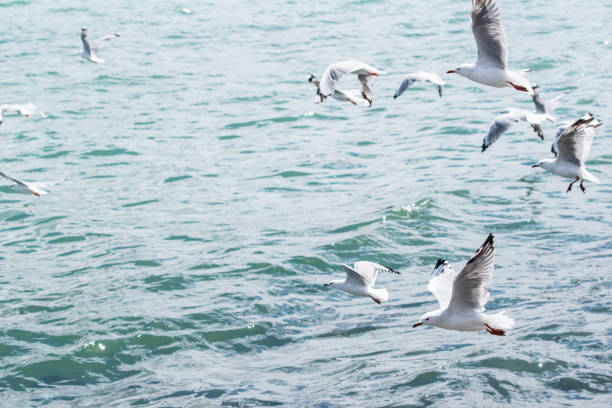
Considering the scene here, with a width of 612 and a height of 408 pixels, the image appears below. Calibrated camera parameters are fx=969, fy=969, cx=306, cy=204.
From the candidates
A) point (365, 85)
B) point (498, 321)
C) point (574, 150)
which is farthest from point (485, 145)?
point (498, 321)

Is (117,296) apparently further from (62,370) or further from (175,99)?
(175,99)

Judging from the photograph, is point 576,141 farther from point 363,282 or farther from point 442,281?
point 363,282

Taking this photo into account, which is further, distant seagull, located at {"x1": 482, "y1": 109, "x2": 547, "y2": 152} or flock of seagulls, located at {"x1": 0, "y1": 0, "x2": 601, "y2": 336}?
distant seagull, located at {"x1": 482, "y1": 109, "x2": 547, "y2": 152}

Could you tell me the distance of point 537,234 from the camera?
49.3 ft

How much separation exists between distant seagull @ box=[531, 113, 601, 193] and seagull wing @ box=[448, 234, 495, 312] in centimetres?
291

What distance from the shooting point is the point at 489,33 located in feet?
34.3

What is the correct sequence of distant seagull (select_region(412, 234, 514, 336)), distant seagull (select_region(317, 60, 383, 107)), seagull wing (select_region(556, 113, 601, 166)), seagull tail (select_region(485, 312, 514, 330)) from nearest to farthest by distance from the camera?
distant seagull (select_region(412, 234, 514, 336)) → seagull tail (select_region(485, 312, 514, 330)) → seagull wing (select_region(556, 113, 601, 166)) → distant seagull (select_region(317, 60, 383, 107))

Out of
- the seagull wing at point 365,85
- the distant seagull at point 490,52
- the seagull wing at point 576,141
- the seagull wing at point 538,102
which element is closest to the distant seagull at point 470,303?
the distant seagull at point 490,52

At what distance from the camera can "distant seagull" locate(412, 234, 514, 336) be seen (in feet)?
27.9

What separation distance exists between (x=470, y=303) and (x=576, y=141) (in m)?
3.26

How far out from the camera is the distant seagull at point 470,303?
8509 mm

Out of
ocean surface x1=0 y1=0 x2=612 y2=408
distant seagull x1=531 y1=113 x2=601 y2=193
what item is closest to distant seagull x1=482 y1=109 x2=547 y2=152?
distant seagull x1=531 y1=113 x2=601 y2=193

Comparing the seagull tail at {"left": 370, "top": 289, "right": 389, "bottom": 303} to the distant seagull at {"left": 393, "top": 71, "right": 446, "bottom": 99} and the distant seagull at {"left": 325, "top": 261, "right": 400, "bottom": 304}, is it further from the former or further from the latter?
the distant seagull at {"left": 393, "top": 71, "right": 446, "bottom": 99}

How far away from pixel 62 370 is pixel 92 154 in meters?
10.4
